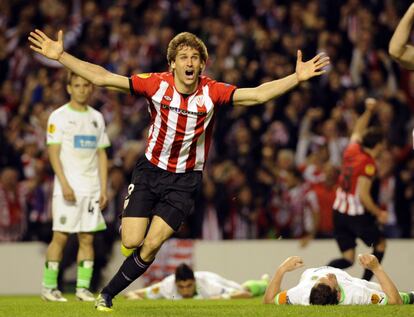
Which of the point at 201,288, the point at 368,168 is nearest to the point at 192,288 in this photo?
the point at 201,288

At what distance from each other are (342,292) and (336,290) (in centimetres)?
14

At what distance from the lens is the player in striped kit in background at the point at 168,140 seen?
29.3 ft

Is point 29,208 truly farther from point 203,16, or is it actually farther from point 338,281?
point 338,281

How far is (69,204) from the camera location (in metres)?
11.5

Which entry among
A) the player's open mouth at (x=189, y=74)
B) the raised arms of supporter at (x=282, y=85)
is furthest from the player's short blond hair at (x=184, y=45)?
the raised arms of supporter at (x=282, y=85)

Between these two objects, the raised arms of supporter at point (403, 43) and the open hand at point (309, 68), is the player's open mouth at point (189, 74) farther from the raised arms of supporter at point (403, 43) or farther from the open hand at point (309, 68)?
the raised arms of supporter at point (403, 43)

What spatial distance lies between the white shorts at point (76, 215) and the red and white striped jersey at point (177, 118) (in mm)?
2410

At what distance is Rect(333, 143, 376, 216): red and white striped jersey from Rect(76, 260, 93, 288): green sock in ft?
11.2

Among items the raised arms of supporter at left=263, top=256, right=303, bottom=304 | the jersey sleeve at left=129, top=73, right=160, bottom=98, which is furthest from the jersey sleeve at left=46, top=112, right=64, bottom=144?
the raised arms of supporter at left=263, top=256, right=303, bottom=304

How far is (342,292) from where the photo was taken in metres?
9.94

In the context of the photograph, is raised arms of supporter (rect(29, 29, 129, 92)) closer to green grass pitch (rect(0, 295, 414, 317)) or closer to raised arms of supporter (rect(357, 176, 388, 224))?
green grass pitch (rect(0, 295, 414, 317))

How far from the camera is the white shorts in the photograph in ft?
37.6

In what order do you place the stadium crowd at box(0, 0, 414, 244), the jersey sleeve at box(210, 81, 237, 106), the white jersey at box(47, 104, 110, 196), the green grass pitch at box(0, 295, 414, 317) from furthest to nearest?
the stadium crowd at box(0, 0, 414, 244) → the white jersey at box(47, 104, 110, 196) → the jersey sleeve at box(210, 81, 237, 106) → the green grass pitch at box(0, 295, 414, 317)

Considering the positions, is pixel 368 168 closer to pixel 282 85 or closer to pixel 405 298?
pixel 405 298
